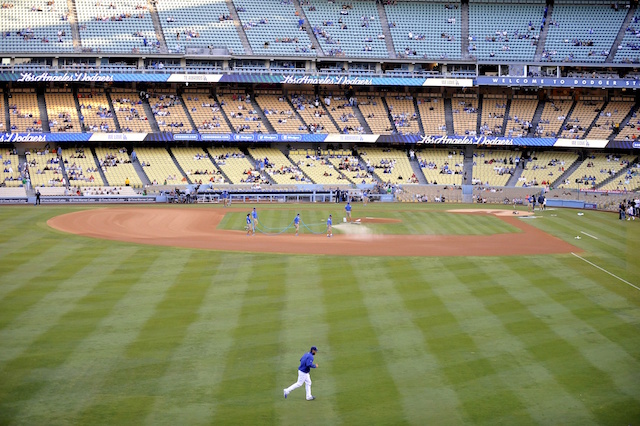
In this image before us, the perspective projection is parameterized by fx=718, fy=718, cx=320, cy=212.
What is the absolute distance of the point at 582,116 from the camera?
77.7m

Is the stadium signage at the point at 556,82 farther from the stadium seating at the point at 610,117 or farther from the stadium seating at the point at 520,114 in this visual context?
the stadium seating at the point at 610,117

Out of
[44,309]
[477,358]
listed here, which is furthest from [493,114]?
[44,309]

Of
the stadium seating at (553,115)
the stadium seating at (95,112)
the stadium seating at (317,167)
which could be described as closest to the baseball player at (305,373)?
the stadium seating at (317,167)

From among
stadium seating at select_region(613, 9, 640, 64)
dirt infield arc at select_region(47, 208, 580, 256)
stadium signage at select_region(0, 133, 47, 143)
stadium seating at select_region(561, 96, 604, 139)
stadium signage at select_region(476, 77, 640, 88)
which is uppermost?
stadium seating at select_region(613, 9, 640, 64)

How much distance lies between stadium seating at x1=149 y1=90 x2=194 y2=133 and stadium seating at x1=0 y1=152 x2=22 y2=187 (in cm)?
1396

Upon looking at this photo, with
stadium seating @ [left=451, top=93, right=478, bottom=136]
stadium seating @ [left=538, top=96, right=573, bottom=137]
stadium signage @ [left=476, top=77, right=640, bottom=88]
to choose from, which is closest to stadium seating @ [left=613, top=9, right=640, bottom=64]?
stadium signage @ [left=476, top=77, right=640, bottom=88]

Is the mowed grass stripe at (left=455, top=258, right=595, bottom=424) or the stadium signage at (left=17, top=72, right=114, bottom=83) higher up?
the stadium signage at (left=17, top=72, right=114, bottom=83)

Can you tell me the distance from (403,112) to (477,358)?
5874 cm

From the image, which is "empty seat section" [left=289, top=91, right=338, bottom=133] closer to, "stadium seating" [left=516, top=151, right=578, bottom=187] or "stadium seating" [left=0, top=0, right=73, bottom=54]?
"stadium seating" [left=516, top=151, right=578, bottom=187]

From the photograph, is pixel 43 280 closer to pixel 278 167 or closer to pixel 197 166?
pixel 197 166

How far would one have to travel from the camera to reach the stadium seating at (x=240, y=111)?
2920 inches

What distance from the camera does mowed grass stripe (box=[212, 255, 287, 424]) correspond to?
60.3 ft

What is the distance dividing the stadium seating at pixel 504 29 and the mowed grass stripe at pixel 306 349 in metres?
54.1

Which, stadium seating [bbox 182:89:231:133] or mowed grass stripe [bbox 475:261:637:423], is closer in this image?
mowed grass stripe [bbox 475:261:637:423]
